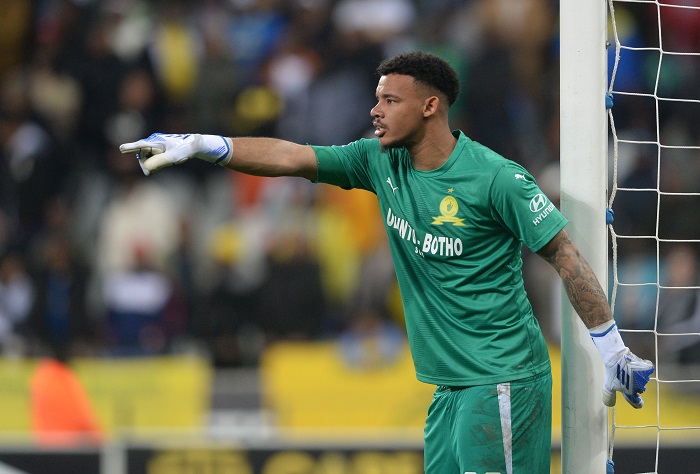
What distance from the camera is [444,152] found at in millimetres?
4473

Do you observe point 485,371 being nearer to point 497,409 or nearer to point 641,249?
point 497,409

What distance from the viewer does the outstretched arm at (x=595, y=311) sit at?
4.13 m

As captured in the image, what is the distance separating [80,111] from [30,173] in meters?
0.80

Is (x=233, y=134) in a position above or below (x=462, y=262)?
above

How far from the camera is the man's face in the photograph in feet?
14.5

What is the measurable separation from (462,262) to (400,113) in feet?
2.02

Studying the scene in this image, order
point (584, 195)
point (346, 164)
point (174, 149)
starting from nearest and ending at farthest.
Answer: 1. point (174, 149)
2. point (584, 195)
3. point (346, 164)

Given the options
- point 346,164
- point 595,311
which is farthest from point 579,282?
point 346,164

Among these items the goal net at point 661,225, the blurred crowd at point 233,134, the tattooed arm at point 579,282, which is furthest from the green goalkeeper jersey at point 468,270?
the blurred crowd at point 233,134

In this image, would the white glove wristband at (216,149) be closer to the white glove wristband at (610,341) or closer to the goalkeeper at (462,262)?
the goalkeeper at (462,262)

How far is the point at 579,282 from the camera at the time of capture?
163 inches

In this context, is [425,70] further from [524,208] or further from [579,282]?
[579,282]

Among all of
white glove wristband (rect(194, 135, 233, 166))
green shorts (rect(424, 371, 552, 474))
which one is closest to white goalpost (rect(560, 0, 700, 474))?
green shorts (rect(424, 371, 552, 474))

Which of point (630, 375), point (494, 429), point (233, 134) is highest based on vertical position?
point (233, 134)
